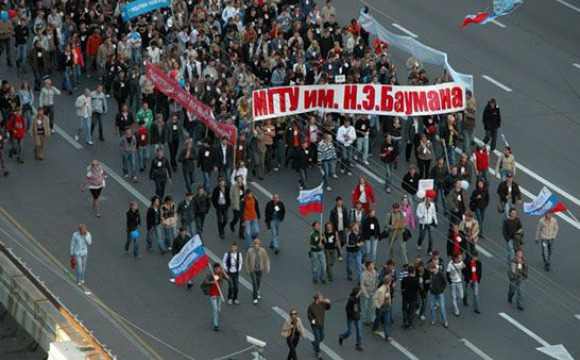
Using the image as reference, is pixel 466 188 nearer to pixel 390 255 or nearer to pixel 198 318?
pixel 390 255

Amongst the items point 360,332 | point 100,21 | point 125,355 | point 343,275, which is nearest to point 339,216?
point 343,275

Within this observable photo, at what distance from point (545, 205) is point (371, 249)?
4.10 meters

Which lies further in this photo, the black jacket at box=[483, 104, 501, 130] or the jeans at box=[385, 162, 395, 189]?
the black jacket at box=[483, 104, 501, 130]

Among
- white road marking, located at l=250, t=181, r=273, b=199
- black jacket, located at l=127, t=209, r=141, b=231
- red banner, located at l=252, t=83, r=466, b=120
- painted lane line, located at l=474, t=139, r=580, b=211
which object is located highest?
red banner, located at l=252, t=83, r=466, b=120

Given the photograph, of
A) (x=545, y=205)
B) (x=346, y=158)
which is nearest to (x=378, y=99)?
(x=346, y=158)

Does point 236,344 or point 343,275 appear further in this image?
point 343,275

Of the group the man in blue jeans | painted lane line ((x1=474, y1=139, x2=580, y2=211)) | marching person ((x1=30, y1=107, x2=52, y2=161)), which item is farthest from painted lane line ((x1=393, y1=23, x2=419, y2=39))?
the man in blue jeans

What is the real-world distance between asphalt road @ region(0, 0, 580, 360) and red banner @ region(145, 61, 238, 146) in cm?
184

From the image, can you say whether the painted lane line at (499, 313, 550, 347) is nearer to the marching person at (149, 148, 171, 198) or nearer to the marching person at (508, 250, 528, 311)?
the marching person at (508, 250, 528, 311)

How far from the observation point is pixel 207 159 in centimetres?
4462

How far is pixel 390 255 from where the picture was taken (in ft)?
138

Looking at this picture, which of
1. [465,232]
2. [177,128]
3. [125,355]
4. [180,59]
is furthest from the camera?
[180,59]

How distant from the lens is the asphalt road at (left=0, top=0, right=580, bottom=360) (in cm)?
3906

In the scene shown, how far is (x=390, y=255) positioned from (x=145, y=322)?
6.19 m
